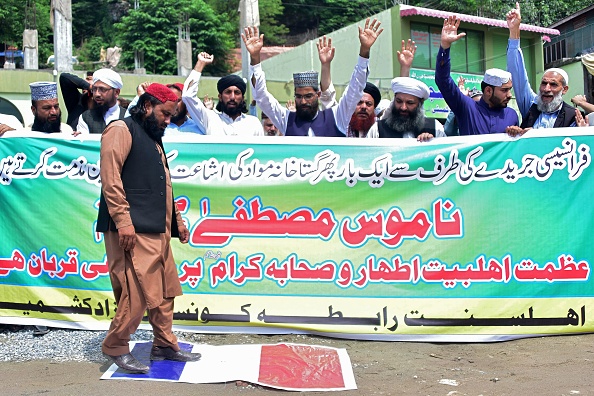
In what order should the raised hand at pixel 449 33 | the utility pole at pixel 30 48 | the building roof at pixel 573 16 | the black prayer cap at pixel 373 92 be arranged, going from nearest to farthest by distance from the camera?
the raised hand at pixel 449 33 → the black prayer cap at pixel 373 92 → the building roof at pixel 573 16 → the utility pole at pixel 30 48

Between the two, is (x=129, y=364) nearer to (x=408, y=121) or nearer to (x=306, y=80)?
(x=306, y=80)

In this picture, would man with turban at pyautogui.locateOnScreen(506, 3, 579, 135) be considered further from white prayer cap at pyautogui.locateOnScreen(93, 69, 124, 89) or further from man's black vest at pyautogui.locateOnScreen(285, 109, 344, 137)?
white prayer cap at pyautogui.locateOnScreen(93, 69, 124, 89)

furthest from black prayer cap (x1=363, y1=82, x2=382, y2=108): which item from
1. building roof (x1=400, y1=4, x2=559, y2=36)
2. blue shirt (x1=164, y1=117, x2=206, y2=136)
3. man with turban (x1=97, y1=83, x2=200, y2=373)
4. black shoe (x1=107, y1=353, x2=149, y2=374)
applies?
building roof (x1=400, y1=4, x2=559, y2=36)

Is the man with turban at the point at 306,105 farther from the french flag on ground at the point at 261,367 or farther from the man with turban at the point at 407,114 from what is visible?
the french flag on ground at the point at 261,367

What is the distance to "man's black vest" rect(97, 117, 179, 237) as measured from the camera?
4090 mm

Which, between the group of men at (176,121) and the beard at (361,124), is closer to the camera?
the group of men at (176,121)

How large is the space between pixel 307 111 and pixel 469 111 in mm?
1208

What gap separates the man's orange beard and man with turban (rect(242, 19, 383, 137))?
29cm

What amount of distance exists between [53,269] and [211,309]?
1.16 meters

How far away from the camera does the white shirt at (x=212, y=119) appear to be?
561 cm

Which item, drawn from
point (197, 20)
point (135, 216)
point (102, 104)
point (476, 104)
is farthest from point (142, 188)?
point (197, 20)

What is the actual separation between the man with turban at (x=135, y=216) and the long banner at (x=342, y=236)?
0.90 meters

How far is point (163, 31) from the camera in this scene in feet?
126

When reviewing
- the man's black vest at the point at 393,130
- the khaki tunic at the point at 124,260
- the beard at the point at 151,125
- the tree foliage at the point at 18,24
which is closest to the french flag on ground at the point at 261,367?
the khaki tunic at the point at 124,260
